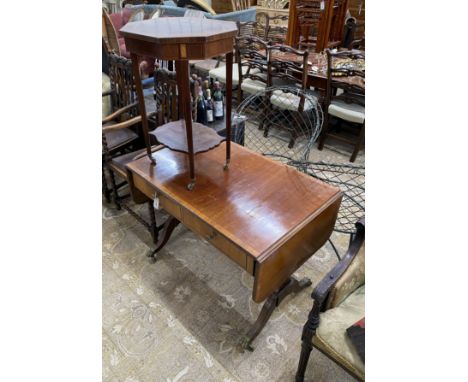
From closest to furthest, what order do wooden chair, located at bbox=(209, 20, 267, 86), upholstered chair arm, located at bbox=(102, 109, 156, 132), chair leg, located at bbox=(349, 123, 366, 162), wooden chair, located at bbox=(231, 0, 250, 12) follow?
upholstered chair arm, located at bbox=(102, 109, 156, 132)
chair leg, located at bbox=(349, 123, 366, 162)
wooden chair, located at bbox=(209, 20, 267, 86)
wooden chair, located at bbox=(231, 0, 250, 12)

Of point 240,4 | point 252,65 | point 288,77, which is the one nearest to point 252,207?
point 288,77

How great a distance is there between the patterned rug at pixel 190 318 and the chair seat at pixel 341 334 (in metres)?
0.42

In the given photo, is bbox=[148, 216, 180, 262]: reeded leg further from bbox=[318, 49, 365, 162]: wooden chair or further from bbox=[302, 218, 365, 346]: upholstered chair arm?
bbox=[318, 49, 365, 162]: wooden chair

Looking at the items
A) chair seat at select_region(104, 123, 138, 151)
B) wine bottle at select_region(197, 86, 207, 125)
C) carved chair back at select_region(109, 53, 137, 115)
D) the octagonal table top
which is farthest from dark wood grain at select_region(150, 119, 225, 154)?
carved chair back at select_region(109, 53, 137, 115)

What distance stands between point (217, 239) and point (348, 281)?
1.59ft

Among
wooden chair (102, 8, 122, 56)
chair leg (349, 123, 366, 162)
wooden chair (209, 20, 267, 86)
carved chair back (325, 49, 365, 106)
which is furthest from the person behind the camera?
wooden chair (102, 8, 122, 56)

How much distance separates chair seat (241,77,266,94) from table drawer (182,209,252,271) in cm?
235

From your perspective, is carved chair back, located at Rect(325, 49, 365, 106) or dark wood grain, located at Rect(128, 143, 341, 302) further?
carved chair back, located at Rect(325, 49, 365, 106)

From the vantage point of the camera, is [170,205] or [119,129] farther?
[119,129]

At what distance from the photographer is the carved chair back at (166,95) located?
6.39 ft

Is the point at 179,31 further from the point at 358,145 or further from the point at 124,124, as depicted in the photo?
the point at 358,145

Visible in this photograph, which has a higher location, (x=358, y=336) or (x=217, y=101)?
(x=217, y=101)

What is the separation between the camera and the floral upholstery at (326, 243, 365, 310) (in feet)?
3.42

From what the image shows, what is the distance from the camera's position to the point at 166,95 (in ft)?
6.63
